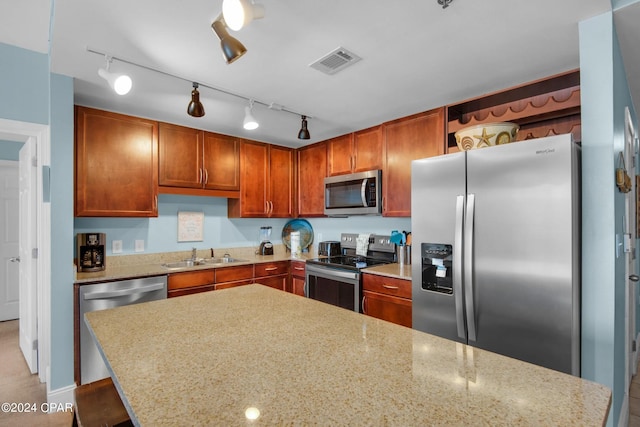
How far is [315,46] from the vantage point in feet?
5.84

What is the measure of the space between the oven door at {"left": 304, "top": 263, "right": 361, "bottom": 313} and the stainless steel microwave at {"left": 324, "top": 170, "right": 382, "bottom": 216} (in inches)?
25.5

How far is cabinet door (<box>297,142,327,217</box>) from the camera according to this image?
3.82m

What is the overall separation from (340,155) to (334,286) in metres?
1.43

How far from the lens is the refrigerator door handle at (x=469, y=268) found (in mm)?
1905

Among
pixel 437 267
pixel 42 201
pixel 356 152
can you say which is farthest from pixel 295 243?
pixel 42 201

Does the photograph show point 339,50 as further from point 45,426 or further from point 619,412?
point 45,426

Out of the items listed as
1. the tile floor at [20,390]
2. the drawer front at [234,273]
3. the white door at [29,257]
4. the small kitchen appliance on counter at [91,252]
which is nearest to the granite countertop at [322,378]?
the tile floor at [20,390]

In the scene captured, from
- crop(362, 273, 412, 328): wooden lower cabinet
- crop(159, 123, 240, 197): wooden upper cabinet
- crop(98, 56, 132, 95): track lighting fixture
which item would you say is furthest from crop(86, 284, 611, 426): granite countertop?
crop(159, 123, 240, 197): wooden upper cabinet

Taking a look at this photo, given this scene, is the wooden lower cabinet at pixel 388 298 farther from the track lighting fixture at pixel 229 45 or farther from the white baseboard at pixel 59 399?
the white baseboard at pixel 59 399

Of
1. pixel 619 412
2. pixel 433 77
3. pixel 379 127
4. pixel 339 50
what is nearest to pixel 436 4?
pixel 339 50

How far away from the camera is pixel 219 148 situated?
11.4ft

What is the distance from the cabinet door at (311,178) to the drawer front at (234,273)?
1.05 m

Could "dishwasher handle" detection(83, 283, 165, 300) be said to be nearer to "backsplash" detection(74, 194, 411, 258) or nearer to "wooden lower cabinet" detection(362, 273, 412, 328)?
"backsplash" detection(74, 194, 411, 258)

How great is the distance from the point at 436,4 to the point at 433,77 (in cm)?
77
